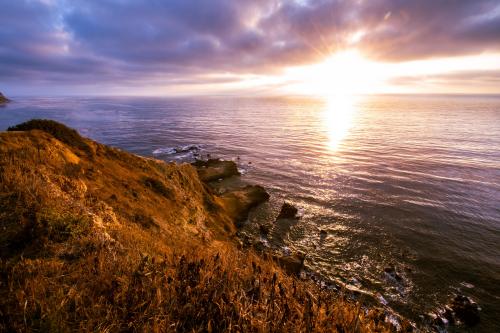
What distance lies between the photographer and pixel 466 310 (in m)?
12.1

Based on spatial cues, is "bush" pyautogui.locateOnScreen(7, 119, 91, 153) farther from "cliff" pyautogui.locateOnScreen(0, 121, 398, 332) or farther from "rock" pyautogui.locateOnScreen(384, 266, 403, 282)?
"rock" pyautogui.locateOnScreen(384, 266, 403, 282)

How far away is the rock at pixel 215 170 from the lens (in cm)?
Result: 2906

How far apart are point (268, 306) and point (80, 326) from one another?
2.15 meters

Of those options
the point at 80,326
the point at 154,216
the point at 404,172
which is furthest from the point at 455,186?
the point at 80,326

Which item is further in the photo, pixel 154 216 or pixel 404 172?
pixel 404 172

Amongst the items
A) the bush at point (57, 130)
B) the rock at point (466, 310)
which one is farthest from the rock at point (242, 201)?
the rock at point (466, 310)

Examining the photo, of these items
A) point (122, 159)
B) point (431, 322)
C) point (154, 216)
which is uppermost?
point (122, 159)

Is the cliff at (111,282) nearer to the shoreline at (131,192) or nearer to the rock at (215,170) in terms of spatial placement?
the shoreline at (131,192)

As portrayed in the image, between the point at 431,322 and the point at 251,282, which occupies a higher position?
the point at 251,282

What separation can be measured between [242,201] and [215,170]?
9.02 m

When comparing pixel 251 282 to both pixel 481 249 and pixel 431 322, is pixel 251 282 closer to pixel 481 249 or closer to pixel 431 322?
pixel 431 322

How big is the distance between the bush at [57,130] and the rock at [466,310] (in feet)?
64.3

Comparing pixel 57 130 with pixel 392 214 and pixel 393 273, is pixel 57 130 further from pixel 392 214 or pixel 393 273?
pixel 392 214

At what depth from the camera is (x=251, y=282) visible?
13.6 ft
